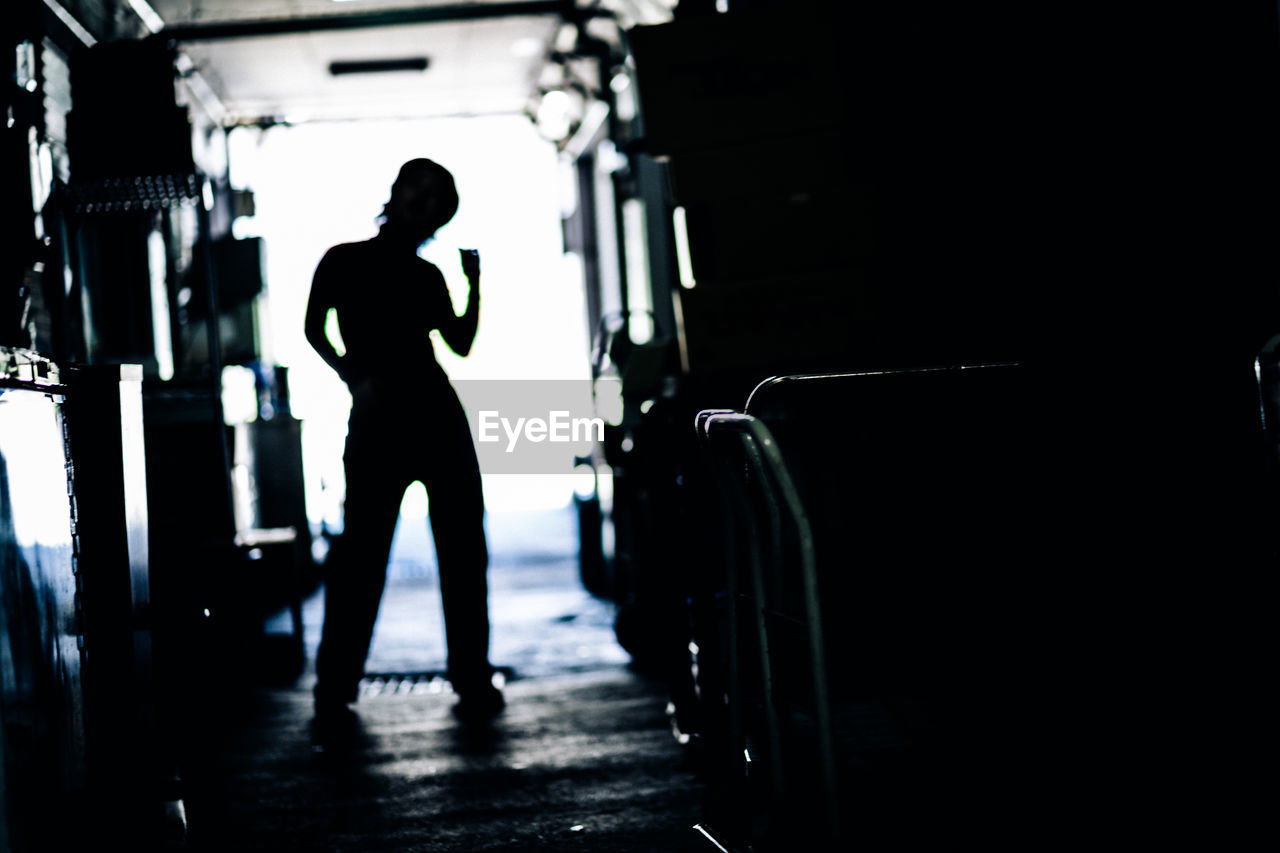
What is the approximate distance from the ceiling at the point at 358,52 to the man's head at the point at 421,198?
4.46 meters

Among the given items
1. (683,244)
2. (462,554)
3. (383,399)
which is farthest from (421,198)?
(683,244)

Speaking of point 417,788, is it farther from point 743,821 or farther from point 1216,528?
point 1216,528

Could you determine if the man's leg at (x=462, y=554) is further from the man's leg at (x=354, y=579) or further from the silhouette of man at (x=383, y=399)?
the man's leg at (x=354, y=579)

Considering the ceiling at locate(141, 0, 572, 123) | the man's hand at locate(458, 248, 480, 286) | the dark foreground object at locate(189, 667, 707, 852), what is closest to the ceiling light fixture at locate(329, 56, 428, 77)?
the ceiling at locate(141, 0, 572, 123)

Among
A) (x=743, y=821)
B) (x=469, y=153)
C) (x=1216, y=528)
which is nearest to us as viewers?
(x=743, y=821)

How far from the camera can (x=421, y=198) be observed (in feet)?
10.8

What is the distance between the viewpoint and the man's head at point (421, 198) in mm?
3262

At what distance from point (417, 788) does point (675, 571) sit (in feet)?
2.60

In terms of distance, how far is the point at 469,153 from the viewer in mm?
10141

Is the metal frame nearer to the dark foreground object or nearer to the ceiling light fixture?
the dark foreground object

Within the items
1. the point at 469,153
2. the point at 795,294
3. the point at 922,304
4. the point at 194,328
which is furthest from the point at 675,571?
the point at 469,153

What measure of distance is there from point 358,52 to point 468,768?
6506mm

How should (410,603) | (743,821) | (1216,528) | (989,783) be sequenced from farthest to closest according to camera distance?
1. (410,603)
2. (1216,528)
3. (989,783)
4. (743,821)

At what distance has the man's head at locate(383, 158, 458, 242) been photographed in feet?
10.7
